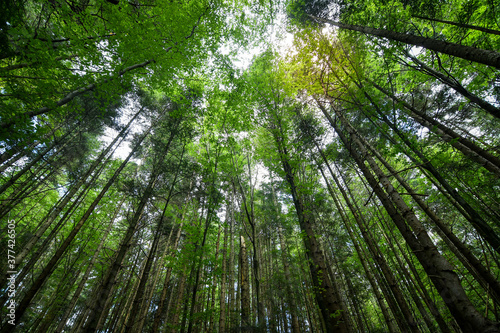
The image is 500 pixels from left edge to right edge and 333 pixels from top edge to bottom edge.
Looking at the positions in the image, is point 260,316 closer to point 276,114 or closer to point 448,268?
point 448,268

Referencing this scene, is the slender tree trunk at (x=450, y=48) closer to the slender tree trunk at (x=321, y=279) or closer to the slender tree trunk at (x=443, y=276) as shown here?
the slender tree trunk at (x=443, y=276)

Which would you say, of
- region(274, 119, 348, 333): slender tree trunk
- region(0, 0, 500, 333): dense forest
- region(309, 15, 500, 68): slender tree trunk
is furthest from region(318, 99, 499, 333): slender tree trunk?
region(309, 15, 500, 68): slender tree trunk

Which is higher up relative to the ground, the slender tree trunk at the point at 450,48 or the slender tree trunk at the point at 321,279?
the slender tree trunk at the point at 450,48

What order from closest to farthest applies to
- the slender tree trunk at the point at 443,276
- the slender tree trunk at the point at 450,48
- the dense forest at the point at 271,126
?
the slender tree trunk at the point at 443,276 < the slender tree trunk at the point at 450,48 < the dense forest at the point at 271,126

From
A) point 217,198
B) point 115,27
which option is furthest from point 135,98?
point 217,198

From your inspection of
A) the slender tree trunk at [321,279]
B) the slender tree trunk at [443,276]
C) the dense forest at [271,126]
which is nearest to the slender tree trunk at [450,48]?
the dense forest at [271,126]

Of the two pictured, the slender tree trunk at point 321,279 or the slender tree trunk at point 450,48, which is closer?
the slender tree trunk at point 450,48

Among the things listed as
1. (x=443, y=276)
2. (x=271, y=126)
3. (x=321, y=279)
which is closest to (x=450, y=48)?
(x=443, y=276)

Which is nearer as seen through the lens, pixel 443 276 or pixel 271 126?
pixel 443 276

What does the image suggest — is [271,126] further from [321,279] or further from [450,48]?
[321,279]

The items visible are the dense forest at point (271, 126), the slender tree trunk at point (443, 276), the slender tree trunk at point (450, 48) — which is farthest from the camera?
the dense forest at point (271, 126)

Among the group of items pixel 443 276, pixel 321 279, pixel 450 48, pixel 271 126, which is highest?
pixel 271 126

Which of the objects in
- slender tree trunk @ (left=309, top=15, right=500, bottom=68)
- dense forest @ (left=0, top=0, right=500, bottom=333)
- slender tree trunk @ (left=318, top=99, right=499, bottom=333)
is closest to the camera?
slender tree trunk @ (left=318, top=99, right=499, bottom=333)

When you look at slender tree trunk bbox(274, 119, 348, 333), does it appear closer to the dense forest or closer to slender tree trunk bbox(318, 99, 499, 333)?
the dense forest
